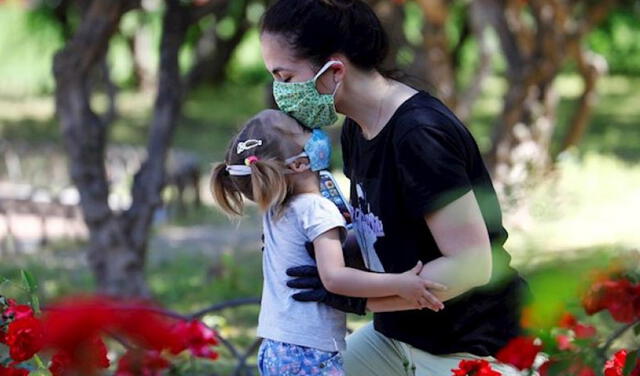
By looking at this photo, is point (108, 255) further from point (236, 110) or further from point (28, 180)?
point (236, 110)

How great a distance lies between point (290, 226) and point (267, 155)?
174mm

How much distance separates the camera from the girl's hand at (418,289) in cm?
243

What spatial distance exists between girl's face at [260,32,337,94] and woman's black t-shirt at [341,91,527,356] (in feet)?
0.52

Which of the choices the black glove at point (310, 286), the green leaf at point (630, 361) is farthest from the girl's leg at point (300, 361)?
the green leaf at point (630, 361)

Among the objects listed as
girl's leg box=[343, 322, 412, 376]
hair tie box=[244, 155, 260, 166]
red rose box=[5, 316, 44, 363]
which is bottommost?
girl's leg box=[343, 322, 412, 376]

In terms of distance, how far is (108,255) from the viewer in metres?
7.28

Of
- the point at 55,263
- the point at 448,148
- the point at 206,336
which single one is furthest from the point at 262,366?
the point at 55,263

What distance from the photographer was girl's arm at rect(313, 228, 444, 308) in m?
2.44

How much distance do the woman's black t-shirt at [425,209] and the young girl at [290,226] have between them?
10 centimetres

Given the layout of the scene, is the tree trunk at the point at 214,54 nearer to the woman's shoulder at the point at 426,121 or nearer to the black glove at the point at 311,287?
the black glove at the point at 311,287

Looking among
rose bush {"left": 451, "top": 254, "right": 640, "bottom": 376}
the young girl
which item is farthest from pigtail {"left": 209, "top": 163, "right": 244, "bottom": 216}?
rose bush {"left": 451, "top": 254, "right": 640, "bottom": 376}

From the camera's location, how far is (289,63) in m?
2.60

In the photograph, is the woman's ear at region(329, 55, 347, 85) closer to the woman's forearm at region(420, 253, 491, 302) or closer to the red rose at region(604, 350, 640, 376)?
the woman's forearm at region(420, 253, 491, 302)

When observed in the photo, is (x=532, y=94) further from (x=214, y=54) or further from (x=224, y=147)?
(x=214, y=54)
